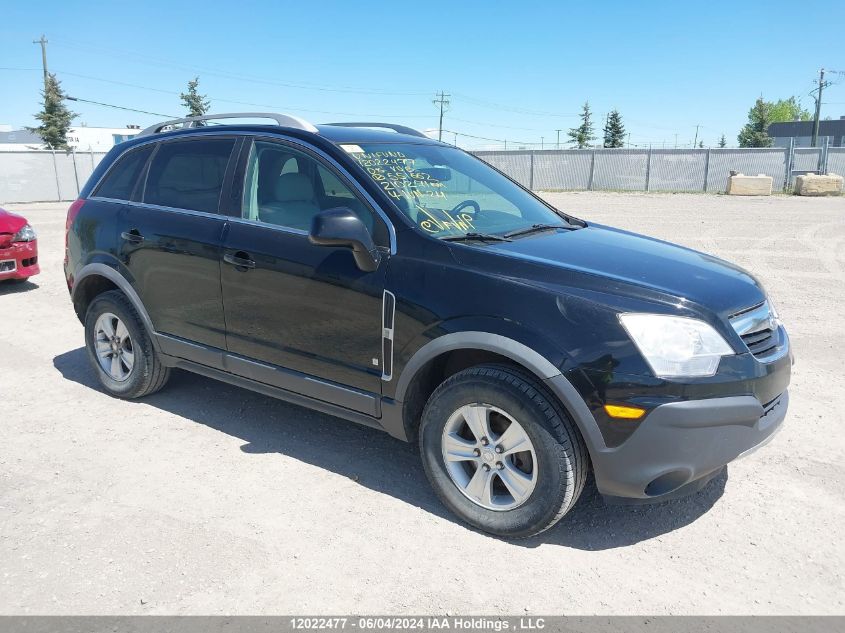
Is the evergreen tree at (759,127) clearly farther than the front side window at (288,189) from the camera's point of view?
Yes

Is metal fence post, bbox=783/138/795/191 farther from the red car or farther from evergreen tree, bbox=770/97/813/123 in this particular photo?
evergreen tree, bbox=770/97/813/123

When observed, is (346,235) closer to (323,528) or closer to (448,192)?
(448,192)

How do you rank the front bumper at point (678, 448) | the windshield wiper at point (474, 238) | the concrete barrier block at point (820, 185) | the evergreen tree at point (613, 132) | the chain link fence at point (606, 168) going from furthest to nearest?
1. the evergreen tree at point (613, 132)
2. the chain link fence at point (606, 168)
3. the concrete barrier block at point (820, 185)
4. the windshield wiper at point (474, 238)
5. the front bumper at point (678, 448)

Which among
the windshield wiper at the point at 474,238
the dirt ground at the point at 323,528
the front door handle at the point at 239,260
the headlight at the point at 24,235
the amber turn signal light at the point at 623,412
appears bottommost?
the dirt ground at the point at 323,528

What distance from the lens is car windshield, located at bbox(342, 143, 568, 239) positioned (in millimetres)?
3598

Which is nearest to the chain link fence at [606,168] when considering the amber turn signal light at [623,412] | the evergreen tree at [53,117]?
the evergreen tree at [53,117]

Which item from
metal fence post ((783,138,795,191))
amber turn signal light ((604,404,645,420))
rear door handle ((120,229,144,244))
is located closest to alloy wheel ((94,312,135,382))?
rear door handle ((120,229,144,244))

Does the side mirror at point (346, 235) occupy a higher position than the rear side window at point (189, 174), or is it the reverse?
the rear side window at point (189, 174)

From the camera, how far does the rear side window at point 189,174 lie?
424 centimetres

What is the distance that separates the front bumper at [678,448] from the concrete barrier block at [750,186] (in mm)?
27475

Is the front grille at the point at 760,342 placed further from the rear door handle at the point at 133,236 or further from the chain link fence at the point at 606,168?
the chain link fence at the point at 606,168

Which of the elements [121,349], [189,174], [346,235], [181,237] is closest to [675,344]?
[346,235]

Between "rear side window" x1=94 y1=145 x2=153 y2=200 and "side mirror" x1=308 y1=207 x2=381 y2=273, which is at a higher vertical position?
"rear side window" x1=94 y1=145 x2=153 y2=200

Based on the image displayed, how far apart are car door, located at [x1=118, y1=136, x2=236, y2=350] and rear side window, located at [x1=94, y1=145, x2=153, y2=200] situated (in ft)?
0.36
